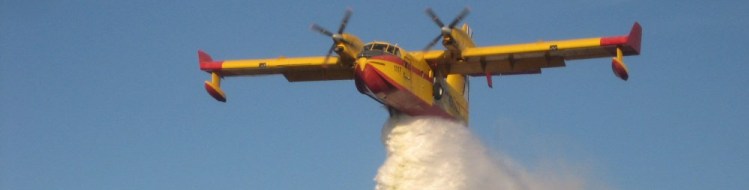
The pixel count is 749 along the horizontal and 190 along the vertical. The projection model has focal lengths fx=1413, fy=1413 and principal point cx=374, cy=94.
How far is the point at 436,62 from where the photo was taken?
137 feet

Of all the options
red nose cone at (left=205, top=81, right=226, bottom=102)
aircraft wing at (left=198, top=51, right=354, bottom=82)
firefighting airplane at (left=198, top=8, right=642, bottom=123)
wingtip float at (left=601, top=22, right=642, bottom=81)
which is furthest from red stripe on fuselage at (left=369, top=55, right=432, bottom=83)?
red nose cone at (left=205, top=81, right=226, bottom=102)

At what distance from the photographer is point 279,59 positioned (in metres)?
44.1

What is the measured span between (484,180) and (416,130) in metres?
3.21

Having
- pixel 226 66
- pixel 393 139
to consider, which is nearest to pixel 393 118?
pixel 393 139

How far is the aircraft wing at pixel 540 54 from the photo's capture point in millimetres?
40062

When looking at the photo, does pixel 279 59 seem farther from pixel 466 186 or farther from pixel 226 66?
pixel 466 186

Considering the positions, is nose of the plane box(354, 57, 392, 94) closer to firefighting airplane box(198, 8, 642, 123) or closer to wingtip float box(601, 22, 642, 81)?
firefighting airplane box(198, 8, 642, 123)

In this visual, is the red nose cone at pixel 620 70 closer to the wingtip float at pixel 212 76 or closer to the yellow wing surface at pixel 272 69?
the yellow wing surface at pixel 272 69

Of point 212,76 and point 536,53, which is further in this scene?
point 212,76

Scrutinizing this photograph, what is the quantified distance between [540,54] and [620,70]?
287 cm

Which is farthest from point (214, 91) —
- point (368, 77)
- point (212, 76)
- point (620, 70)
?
point (620, 70)

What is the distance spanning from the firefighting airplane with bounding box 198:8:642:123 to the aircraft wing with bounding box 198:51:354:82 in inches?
1.7

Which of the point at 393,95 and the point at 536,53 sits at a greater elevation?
the point at 536,53

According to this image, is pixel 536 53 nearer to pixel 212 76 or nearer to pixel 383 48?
pixel 383 48
